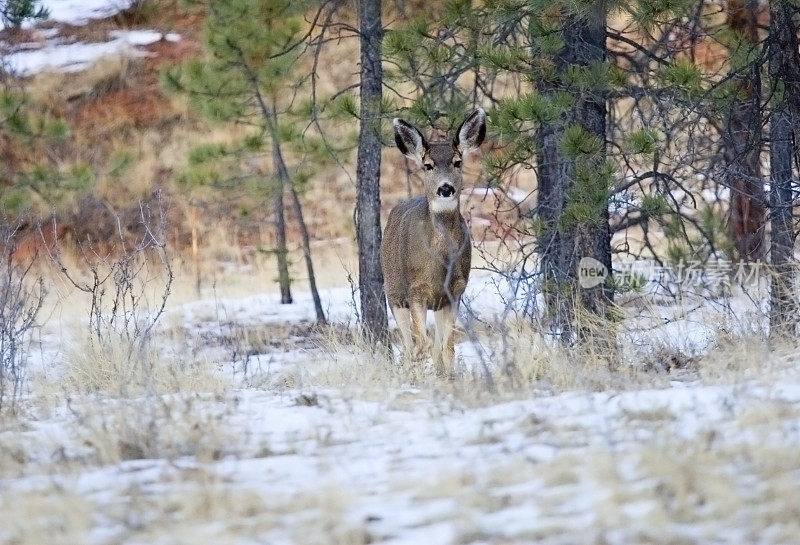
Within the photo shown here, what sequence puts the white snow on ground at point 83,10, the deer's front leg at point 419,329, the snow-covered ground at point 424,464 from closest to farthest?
the snow-covered ground at point 424,464, the deer's front leg at point 419,329, the white snow on ground at point 83,10

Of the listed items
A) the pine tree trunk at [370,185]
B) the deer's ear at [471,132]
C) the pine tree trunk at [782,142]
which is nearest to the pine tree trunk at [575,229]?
the deer's ear at [471,132]

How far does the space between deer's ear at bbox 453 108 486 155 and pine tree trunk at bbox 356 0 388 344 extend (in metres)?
2.43

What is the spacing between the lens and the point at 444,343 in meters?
8.09

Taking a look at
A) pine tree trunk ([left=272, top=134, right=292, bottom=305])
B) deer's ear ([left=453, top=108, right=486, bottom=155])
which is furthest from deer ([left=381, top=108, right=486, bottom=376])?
pine tree trunk ([left=272, top=134, right=292, bottom=305])

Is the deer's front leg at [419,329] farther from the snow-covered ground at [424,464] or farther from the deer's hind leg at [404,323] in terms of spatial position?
the snow-covered ground at [424,464]

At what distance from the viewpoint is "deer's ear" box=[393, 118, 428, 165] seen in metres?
8.33

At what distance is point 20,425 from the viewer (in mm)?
5648

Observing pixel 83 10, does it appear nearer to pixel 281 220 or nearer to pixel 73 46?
pixel 73 46

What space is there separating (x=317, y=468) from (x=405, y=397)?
5.03 ft

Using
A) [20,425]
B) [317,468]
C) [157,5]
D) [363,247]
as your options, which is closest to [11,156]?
[157,5]

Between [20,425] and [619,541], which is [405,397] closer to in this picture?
[20,425]

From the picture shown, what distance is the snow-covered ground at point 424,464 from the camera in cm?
369

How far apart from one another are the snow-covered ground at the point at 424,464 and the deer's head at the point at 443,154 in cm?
232

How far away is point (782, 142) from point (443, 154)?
9.28 feet
